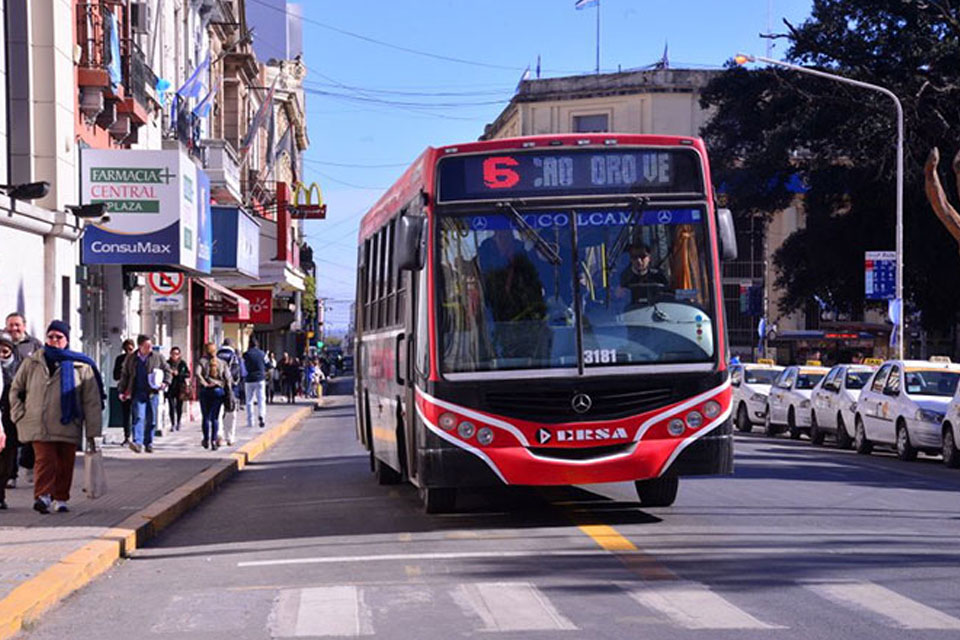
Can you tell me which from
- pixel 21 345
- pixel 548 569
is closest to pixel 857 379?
pixel 21 345

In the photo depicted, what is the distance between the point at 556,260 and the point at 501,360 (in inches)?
38.0

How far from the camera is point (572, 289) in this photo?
43.0 feet

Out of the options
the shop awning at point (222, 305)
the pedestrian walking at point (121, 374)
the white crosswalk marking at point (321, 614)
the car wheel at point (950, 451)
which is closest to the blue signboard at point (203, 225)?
the pedestrian walking at point (121, 374)

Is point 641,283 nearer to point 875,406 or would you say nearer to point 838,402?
point 875,406

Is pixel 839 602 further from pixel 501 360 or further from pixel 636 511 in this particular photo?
pixel 636 511

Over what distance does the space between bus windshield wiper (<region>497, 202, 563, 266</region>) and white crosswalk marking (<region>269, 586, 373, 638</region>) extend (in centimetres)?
408

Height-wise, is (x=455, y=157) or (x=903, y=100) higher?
(x=903, y=100)

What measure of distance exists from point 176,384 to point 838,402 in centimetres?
1267

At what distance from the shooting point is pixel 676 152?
1359 centimetres

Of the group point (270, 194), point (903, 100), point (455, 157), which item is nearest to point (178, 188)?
point (455, 157)

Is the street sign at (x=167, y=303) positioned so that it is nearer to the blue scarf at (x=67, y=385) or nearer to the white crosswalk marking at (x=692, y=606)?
the blue scarf at (x=67, y=385)

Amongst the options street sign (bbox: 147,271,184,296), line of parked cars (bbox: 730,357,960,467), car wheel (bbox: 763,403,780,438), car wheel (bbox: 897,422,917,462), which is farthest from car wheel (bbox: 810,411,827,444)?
street sign (bbox: 147,271,184,296)

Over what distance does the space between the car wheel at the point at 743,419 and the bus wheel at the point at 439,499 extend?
24.1 metres

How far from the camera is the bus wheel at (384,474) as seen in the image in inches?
725
